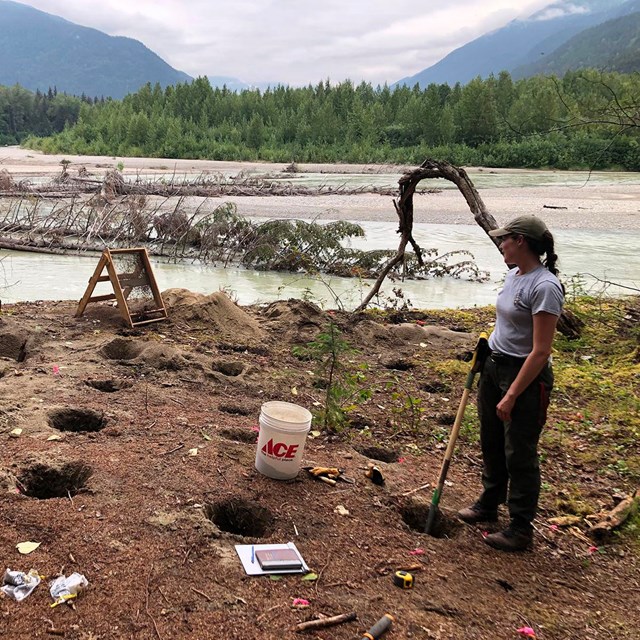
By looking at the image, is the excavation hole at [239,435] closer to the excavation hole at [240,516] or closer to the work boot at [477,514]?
the excavation hole at [240,516]

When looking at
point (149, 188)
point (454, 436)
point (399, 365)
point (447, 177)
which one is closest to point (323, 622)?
point (454, 436)

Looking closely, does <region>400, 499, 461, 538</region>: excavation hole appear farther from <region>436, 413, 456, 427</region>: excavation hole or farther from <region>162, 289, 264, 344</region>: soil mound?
<region>162, 289, 264, 344</region>: soil mound

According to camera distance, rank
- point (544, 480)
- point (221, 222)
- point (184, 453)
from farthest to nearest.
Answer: point (221, 222), point (544, 480), point (184, 453)

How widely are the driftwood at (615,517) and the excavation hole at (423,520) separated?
0.90m

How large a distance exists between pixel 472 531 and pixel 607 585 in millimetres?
767

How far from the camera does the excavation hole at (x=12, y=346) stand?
20.8ft

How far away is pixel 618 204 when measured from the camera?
101 ft

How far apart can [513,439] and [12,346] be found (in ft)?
17.5

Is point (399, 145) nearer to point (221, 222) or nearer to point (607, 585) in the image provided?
point (221, 222)

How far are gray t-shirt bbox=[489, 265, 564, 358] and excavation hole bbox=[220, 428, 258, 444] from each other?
208 centimetres

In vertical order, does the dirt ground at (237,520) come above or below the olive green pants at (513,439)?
below

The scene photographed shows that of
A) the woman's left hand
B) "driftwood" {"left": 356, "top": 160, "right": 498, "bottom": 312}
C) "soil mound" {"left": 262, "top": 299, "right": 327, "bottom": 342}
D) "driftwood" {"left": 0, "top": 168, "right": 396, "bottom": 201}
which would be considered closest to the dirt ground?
the woman's left hand

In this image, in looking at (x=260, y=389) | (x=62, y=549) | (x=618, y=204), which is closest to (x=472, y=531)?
(x=62, y=549)

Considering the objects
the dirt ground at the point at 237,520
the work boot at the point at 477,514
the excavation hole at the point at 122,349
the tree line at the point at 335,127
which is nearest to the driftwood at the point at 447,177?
the dirt ground at the point at 237,520
